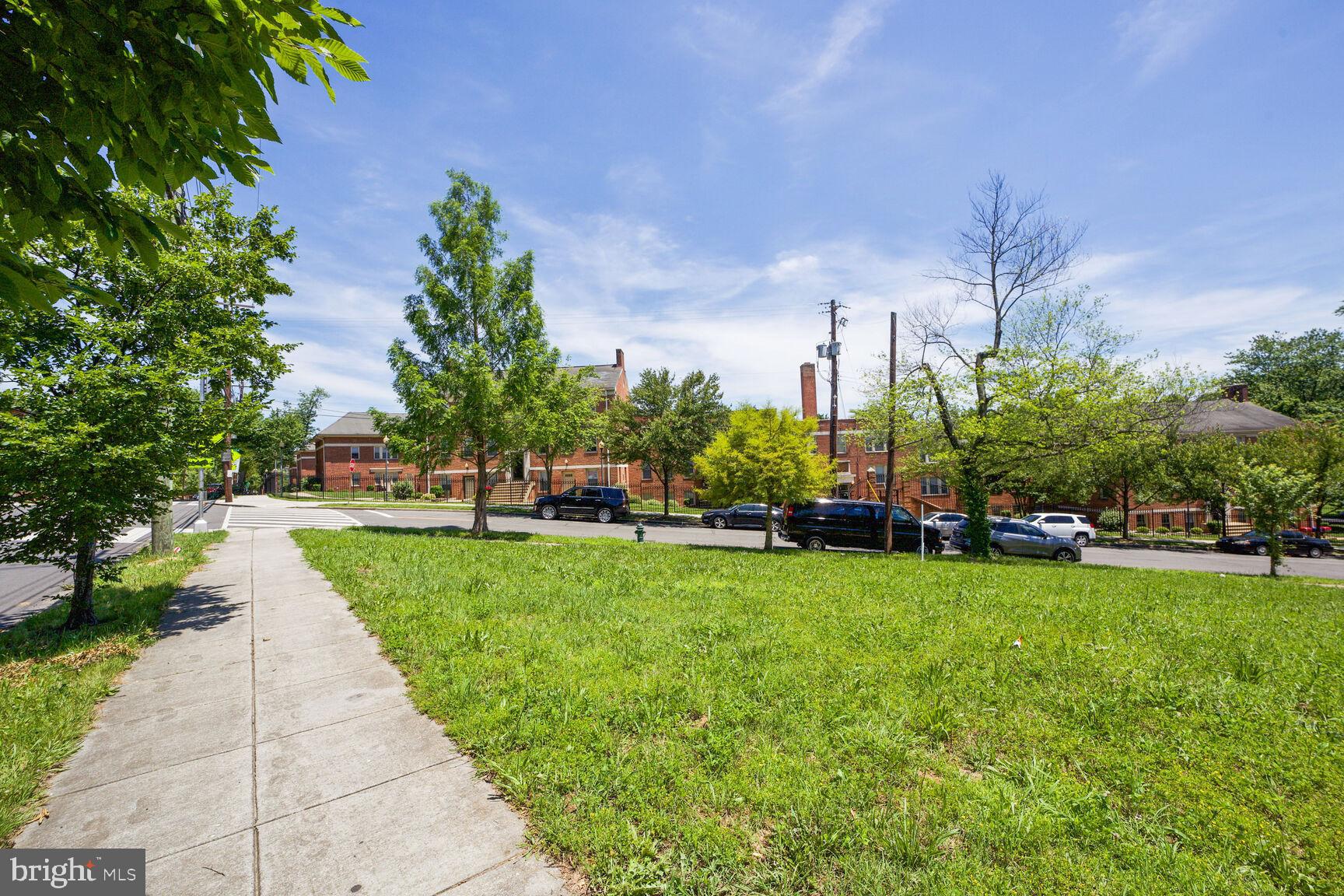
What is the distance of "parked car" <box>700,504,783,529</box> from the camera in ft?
93.6

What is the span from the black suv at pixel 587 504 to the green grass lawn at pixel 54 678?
21.8m

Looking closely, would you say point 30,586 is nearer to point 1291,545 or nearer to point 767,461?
point 767,461

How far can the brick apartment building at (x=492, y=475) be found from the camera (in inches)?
1741

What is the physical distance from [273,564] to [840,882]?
1254cm

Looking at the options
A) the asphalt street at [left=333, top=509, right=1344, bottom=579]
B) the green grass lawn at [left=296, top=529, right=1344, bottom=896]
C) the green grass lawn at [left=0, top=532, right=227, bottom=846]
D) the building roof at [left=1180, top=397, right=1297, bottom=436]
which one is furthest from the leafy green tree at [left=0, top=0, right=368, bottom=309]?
the building roof at [left=1180, top=397, right=1297, bottom=436]

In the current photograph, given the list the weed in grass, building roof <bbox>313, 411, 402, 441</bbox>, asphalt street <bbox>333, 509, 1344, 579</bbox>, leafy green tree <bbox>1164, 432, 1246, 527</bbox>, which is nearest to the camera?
the weed in grass

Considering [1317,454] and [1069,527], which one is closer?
[1317,454]

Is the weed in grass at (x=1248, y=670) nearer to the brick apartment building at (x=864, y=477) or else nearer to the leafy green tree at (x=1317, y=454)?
the leafy green tree at (x=1317, y=454)

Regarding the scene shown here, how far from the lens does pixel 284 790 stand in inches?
132

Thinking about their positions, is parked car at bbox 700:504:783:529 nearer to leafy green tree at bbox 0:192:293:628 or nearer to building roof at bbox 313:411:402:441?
leafy green tree at bbox 0:192:293:628

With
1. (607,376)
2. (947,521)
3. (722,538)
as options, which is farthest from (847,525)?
(607,376)

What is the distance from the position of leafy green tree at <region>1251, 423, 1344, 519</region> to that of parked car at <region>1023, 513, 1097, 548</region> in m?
8.27

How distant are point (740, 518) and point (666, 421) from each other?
294 inches

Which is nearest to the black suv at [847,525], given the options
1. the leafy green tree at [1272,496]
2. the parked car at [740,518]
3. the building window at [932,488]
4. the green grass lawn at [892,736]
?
the leafy green tree at [1272,496]
